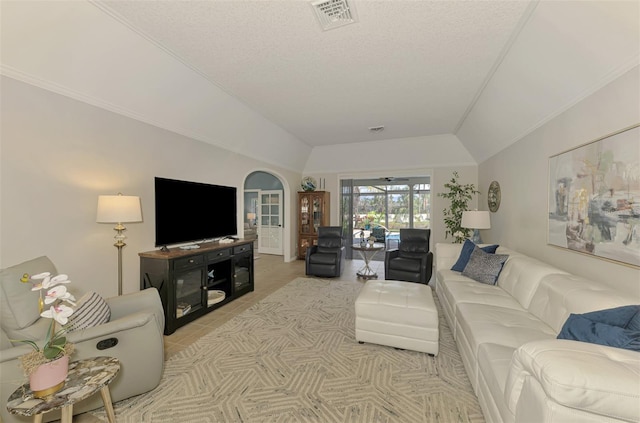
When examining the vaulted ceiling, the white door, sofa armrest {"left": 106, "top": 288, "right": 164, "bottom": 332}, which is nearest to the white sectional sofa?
the vaulted ceiling

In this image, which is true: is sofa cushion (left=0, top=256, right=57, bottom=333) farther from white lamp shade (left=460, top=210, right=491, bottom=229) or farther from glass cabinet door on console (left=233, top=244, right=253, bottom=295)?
white lamp shade (left=460, top=210, right=491, bottom=229)

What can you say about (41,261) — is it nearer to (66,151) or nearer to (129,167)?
(66,151)

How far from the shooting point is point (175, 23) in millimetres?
2164

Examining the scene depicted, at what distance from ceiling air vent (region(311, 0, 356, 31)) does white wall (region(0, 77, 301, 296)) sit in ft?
7.93

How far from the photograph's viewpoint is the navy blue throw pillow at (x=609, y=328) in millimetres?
1261

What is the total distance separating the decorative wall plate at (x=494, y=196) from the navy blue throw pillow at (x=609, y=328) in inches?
132

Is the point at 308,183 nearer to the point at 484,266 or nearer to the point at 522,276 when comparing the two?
the point at 484,266

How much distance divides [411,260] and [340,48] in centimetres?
351

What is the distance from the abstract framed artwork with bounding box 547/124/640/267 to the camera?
5.78ft

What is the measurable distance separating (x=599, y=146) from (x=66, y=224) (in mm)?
4761

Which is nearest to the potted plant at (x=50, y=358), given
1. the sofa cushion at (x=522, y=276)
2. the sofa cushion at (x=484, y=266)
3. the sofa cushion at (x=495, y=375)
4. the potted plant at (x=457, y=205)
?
the sofa cushion at (x=495, y=375)

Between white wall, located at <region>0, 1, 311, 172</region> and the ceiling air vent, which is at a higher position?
the ceiling air vent

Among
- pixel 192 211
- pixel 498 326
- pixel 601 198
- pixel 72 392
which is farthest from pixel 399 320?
pixel 192 211

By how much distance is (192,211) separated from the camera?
11.7 feet
